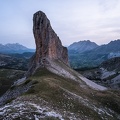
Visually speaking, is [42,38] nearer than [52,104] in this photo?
No

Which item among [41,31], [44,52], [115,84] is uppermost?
[41,31]

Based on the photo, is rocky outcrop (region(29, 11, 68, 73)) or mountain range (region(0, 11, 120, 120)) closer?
mountain range (region(0, 11, 120, 120))

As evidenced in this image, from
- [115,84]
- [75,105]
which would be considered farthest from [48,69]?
[115,84]

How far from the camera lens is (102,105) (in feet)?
188

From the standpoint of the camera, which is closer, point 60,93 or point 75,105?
point 75,105

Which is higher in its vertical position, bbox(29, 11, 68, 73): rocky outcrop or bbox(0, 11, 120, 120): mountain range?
bbox(29, 11, 68, 73): rocky outcrop

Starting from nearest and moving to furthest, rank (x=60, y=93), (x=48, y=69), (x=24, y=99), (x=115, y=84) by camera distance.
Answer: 1. (x=24, y=99)
2. (x=60, y=93)
3. (x=48, y=69)
4. (x=115, y=84)

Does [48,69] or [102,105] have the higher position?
[48,69]

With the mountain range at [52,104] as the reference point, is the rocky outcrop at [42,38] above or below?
above

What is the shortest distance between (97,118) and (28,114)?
18.7 meters

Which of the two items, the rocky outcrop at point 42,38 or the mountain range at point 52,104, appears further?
the rocky outcrop at point 42,38

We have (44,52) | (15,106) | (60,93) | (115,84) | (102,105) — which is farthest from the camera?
(115,84)

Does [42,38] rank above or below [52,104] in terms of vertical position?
above

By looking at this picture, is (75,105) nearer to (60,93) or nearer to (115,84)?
(60,93)
